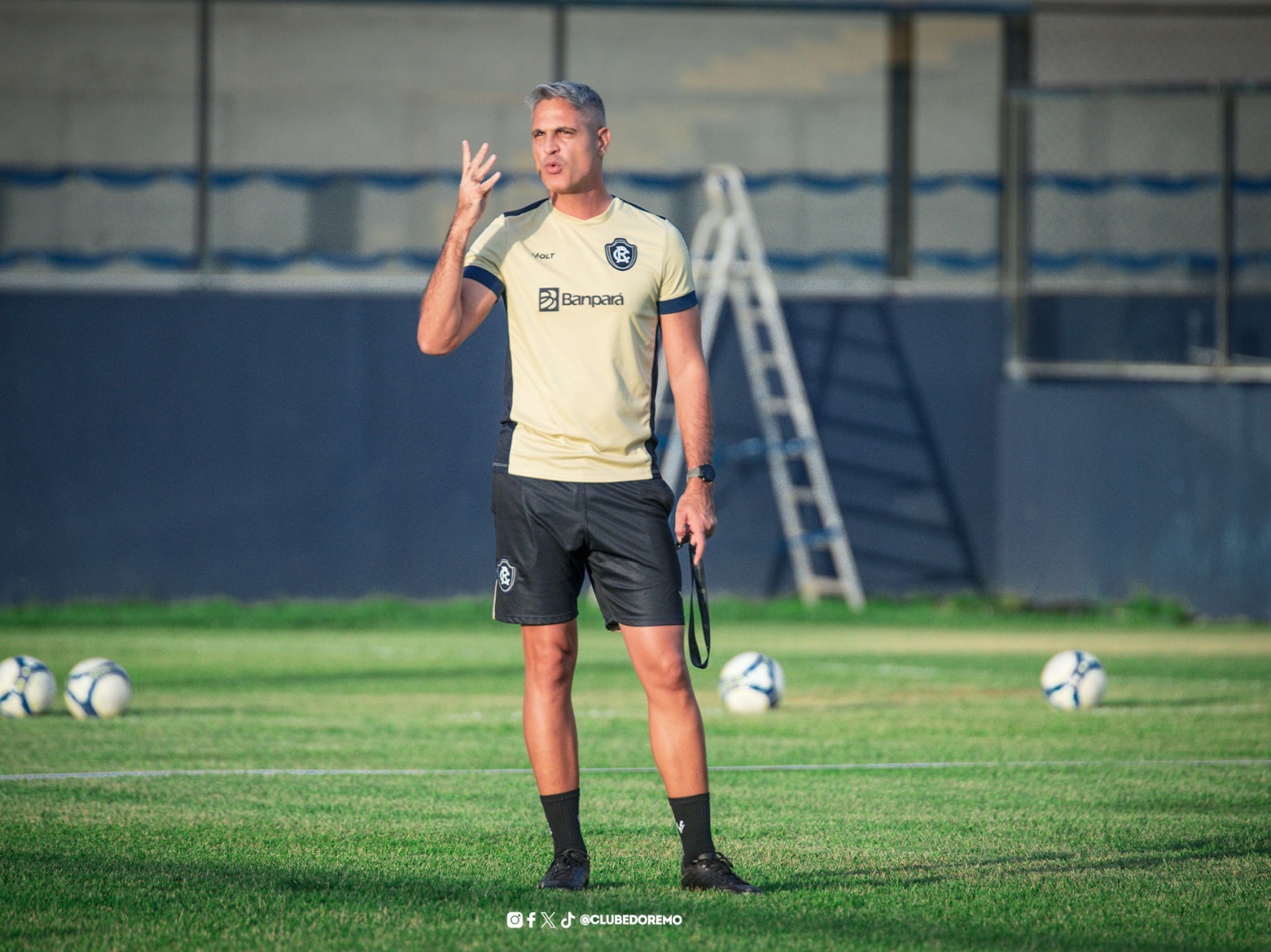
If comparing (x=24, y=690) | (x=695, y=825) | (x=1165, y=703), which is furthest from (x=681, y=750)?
(x=1165, y=703)

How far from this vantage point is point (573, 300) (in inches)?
206

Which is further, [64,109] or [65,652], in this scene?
[64,109]

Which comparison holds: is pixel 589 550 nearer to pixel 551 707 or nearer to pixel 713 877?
pixel 551 707

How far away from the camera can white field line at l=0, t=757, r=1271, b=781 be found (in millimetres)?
7262

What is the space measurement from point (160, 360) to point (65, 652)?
15.8ft

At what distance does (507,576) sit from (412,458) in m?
11.9

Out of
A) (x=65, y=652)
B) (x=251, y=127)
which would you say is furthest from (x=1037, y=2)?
(x=65, y=652)

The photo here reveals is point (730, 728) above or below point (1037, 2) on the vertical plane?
below

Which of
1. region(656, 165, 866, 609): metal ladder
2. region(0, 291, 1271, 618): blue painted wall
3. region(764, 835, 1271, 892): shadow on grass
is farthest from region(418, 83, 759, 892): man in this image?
region(0, 291, 1271, 618): blue painted wall

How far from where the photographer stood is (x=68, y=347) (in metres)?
16.6

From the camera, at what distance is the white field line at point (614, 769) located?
7.26 m

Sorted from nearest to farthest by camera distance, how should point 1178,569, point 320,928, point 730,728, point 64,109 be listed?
1. point 320,928
2. point 730,728
3. point 1178,569
4. point 64,109

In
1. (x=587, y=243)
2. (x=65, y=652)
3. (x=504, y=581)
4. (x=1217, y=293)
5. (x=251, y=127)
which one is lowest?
(x=65, y=652)

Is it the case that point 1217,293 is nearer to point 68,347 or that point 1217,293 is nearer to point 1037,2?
point 1037,2
